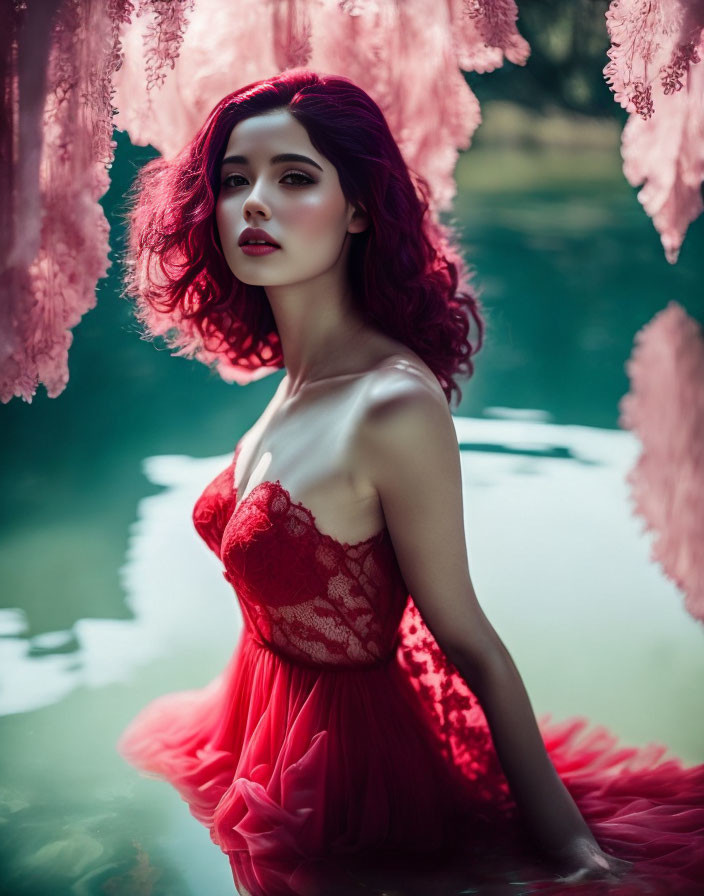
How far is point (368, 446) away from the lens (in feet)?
4.32

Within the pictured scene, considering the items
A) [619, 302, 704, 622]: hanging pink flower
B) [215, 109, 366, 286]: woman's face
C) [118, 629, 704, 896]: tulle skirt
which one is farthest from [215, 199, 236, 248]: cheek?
[619, 302, 704, 622]: hanging pink flower

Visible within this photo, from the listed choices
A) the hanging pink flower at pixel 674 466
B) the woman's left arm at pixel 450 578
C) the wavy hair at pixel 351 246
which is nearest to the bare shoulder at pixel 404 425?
the woman's left arm at pixel 450 578

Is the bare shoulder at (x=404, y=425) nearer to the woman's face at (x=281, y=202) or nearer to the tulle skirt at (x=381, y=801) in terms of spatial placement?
the woman's face at (x=281, y=202)

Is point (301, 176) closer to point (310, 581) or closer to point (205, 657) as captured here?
point (310, 581)

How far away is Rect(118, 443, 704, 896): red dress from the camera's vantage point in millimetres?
1318

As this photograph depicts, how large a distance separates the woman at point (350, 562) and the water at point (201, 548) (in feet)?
0.58

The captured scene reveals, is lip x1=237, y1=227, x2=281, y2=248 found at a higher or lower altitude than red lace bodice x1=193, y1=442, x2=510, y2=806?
higher

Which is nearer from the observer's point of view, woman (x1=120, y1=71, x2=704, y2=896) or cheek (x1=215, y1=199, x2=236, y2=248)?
woman (x1=120, y1=71, x2=704, y2=896)

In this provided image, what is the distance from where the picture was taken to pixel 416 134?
1.87m

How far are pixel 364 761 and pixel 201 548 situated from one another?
1.60 meters

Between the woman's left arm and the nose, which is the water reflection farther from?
the nose

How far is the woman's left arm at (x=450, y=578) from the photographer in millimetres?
1296

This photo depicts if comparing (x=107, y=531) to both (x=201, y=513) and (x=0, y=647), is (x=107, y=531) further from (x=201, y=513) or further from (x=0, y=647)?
(x=201, y=513)

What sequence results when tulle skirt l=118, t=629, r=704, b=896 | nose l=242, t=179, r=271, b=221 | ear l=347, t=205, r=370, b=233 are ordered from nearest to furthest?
tulle skirt l=118, t=629, r=704, b=896 < nose l=242, t=179, r=271, b=221 < ear l=347, t=205, r=370, b=233
